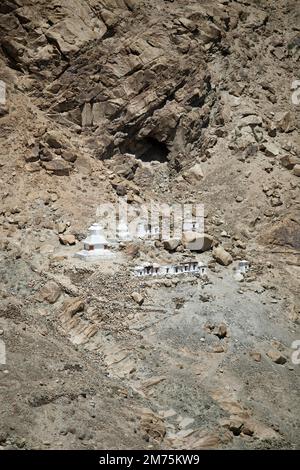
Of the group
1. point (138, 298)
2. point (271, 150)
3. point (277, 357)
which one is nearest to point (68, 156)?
point (138, 298)

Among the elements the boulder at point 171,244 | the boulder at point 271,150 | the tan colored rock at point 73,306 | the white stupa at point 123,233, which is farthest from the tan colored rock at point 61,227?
the boulder at point 271,150

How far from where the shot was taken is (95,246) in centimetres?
1636

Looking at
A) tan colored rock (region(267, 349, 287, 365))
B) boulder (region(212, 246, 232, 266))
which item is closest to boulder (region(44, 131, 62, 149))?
boulder (region(212, 246, 232, 266))

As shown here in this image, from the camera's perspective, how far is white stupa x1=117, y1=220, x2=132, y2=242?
1761 centimetres

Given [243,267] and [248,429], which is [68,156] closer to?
[243,267]

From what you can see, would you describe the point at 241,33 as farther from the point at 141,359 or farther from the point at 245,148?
the point at 141,359

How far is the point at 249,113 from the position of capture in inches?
916

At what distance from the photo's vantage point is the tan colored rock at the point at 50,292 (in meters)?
14.7

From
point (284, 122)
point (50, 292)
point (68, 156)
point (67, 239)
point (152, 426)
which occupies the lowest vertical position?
point (152, 426)

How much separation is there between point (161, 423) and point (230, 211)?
35.8 ft

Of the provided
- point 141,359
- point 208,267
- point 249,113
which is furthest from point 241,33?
point 141,359

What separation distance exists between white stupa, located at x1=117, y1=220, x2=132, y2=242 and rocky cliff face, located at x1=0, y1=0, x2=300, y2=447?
106 centimetres

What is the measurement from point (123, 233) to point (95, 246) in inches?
64.0

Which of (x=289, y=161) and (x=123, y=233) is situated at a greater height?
(x=289, y=161)
